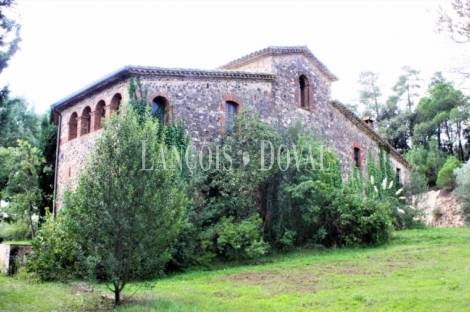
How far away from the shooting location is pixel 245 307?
9250 millimetres

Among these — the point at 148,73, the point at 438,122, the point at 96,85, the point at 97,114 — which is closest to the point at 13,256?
the point at 97,114

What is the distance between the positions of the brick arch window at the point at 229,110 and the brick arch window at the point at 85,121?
5.88m

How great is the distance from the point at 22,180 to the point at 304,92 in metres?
15.4

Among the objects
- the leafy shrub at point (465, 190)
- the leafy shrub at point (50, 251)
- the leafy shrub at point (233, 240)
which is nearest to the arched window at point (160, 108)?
the leafy shrub at point (233, 240)

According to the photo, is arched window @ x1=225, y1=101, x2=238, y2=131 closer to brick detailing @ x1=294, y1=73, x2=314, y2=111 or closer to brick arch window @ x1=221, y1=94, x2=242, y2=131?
brick arch window @ x1=221, y1=94, x2=242, y2=131

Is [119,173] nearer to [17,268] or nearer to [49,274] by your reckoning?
[49,274]

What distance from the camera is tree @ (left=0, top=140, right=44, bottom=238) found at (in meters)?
22.3

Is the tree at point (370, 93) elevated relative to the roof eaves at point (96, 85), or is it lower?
elevated

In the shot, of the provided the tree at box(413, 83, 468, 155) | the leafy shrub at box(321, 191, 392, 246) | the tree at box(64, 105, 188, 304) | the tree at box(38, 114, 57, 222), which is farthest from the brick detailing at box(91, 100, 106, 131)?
the tree at box(413, 83, 468, 155)

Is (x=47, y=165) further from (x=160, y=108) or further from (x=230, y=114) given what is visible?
(x=230, y=114)

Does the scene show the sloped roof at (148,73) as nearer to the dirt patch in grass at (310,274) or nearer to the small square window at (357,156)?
the dirt patch in grass at (310,274)

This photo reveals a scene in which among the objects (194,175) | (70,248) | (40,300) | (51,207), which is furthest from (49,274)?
(51,207)

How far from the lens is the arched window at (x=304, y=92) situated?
72.1 feet

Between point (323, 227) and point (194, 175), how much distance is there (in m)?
5.78
